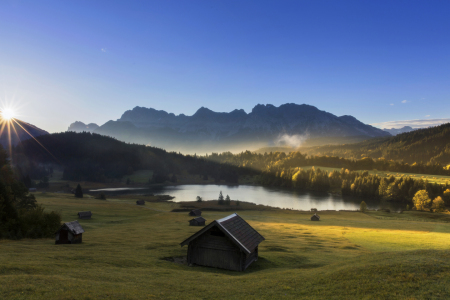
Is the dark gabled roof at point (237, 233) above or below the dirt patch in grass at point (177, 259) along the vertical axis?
above

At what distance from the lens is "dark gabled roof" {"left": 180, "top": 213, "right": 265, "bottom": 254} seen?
2532 centimetres

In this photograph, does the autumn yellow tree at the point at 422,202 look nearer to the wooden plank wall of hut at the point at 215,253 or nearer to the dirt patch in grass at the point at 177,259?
the wooden plank wall of hut at the point at 215,253

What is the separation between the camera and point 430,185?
141 metres

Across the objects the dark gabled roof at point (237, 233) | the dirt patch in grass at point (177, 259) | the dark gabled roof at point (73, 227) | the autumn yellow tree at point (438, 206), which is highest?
the dark gabled roof at point (237, 233)

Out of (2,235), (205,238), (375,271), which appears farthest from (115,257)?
(375,271)

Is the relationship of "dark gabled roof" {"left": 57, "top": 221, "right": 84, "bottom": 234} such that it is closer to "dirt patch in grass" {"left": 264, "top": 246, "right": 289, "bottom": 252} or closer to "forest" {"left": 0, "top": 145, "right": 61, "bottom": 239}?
"forest" {"left": 0, "top": 145, "right": 61, "bottom": 239}

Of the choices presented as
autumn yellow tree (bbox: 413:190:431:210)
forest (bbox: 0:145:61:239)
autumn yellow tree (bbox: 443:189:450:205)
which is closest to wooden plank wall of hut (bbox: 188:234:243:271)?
forest (bbox: 0:145:61:239)

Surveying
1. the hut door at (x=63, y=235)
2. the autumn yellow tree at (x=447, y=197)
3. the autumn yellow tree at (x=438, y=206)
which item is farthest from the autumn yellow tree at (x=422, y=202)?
the hut door at (x=63, y=235)

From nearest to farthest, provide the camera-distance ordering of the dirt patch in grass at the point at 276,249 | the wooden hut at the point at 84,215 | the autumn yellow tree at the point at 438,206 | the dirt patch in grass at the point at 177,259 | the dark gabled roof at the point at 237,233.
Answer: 1. the dark gabled roof at the point at 237,233
2. the dirt patch in grass at the point at 177,259
3. the dirt patch in grass at the point at 276,249
4. the wooden hut at the point at 84,215
5. the autumn yellow tree at the point at 438,206

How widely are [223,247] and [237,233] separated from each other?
2050 millimetres

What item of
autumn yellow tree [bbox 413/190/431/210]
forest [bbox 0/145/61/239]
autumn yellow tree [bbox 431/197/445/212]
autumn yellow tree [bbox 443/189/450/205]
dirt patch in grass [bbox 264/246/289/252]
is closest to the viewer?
dirt patch in grass [bbox 264/246/289/252]

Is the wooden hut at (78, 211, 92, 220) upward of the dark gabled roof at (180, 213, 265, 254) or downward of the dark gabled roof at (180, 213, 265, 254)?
downward

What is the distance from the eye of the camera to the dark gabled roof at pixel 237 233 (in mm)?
25322

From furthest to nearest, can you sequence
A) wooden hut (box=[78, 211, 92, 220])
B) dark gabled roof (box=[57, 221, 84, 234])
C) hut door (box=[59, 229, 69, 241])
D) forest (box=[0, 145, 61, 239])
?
1. wooden hut (box=[78, 211, 92, 220])
2. forest (box=[0, 145, 61, 239])
3. hut door (box=[59, 229, 69, 241])
4. dark gabled roof (box=[57, 221, 84, 234])
